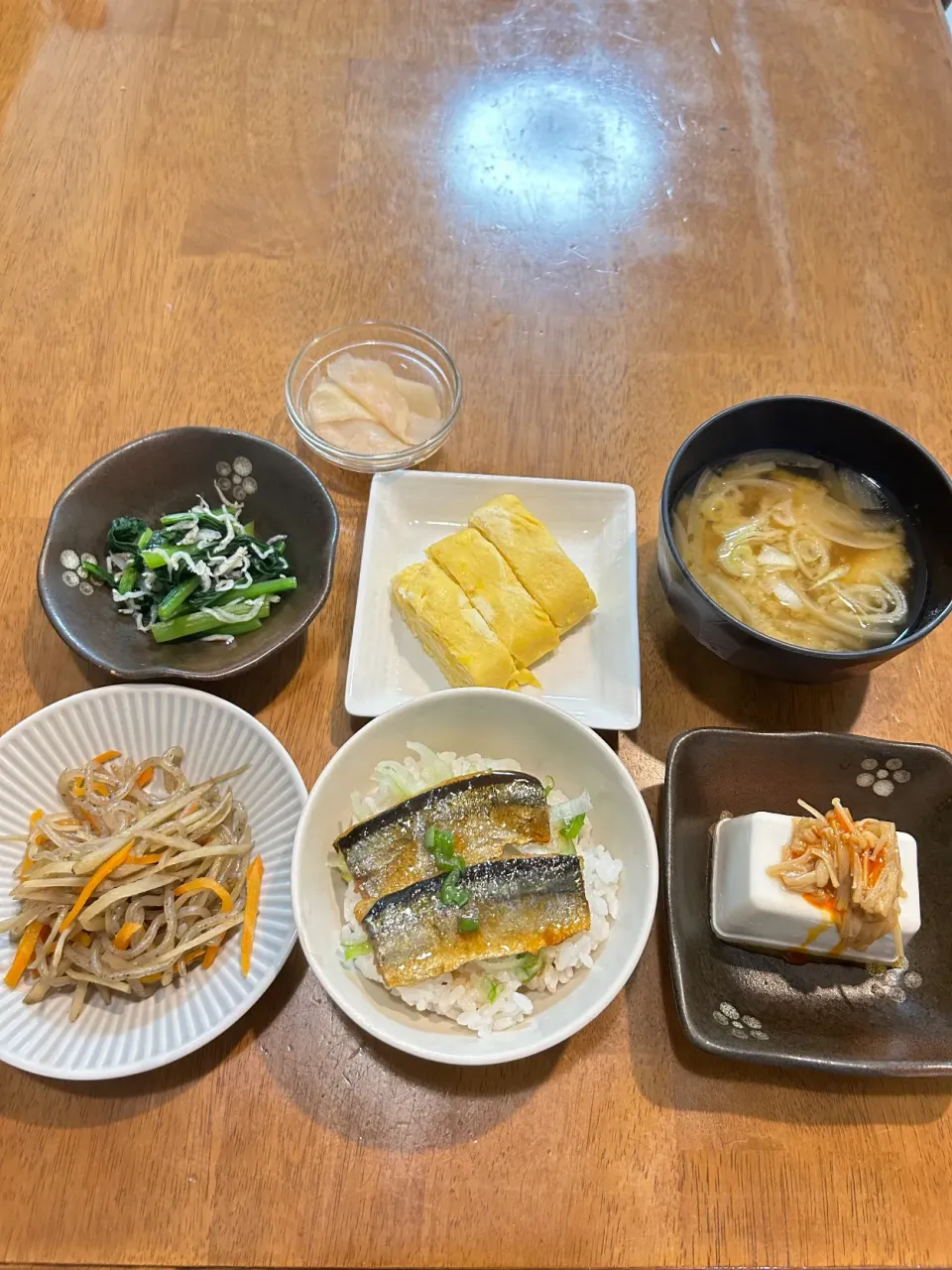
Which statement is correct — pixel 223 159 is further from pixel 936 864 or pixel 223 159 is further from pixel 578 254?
pixel 936 864

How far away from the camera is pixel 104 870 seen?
54.2 inches

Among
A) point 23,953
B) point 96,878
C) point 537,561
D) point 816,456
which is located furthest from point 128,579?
point 816,456

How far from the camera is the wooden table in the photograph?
1.27 metres

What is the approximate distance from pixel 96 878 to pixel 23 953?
0.52ft

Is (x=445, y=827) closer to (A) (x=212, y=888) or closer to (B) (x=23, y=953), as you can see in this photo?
(A) (x=212, y=888)

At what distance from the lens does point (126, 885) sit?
138 cm

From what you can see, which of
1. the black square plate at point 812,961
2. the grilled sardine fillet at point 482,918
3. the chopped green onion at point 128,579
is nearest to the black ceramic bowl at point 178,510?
the chopped green onion at point 128,579

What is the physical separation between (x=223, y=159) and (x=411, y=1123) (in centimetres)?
253

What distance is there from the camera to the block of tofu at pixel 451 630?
1588 millimetres

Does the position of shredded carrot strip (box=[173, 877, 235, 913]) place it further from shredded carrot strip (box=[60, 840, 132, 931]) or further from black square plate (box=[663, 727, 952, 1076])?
black square plate (box=[663, 727, 952, 1076])

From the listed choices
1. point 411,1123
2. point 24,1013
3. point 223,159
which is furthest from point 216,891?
point 223,159

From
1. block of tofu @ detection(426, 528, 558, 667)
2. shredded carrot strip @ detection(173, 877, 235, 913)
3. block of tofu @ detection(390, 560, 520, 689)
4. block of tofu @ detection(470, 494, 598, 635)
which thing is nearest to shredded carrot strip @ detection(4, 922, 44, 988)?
shredded carrot strip @ detection(173, 877, 235, 913)

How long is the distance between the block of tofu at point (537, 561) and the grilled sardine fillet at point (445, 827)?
1.43 feet

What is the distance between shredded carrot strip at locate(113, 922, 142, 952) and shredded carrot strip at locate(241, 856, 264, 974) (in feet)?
0.57
